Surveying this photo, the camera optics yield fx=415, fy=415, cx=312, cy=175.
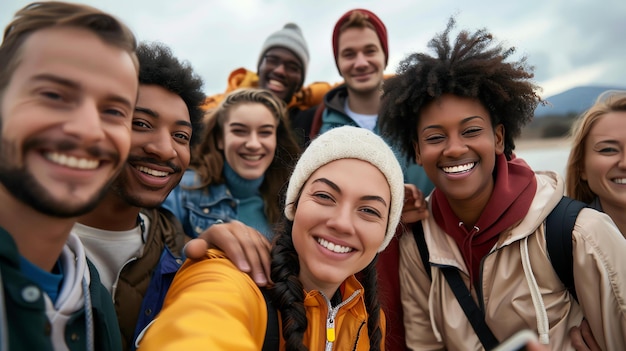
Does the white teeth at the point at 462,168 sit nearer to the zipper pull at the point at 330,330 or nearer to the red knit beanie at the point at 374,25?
the zipper pull at the point at 330,330

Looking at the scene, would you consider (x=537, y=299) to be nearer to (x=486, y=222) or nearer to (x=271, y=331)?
(x=486, y=222)

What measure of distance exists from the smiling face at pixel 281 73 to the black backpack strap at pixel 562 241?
3.59 meters

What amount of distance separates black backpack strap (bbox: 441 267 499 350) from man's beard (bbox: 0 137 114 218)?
A: 2260 mm

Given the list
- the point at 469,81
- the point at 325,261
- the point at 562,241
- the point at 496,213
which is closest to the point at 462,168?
the point at 496,213

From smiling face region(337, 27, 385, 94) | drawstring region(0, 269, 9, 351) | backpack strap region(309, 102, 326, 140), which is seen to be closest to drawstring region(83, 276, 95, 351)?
drawstring region(0, 269, 9, 351)

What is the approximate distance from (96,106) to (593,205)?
145 inches

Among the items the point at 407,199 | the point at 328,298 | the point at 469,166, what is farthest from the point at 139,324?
the point at 469,166

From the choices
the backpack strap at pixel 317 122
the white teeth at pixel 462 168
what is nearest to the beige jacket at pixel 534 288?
the white teeth at pixel 462 168

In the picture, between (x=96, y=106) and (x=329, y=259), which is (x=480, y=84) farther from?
(x=96, y=106)

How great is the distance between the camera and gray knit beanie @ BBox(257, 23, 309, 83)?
17.7 ft

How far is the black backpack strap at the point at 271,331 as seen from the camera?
6.23 feet

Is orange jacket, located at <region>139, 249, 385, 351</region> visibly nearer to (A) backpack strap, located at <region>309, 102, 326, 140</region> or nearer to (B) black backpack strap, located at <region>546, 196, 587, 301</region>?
(B) black backpack strap, located at <region>546, 196, 587, 301</region>

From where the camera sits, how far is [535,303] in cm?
241

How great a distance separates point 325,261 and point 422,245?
1.05 m
